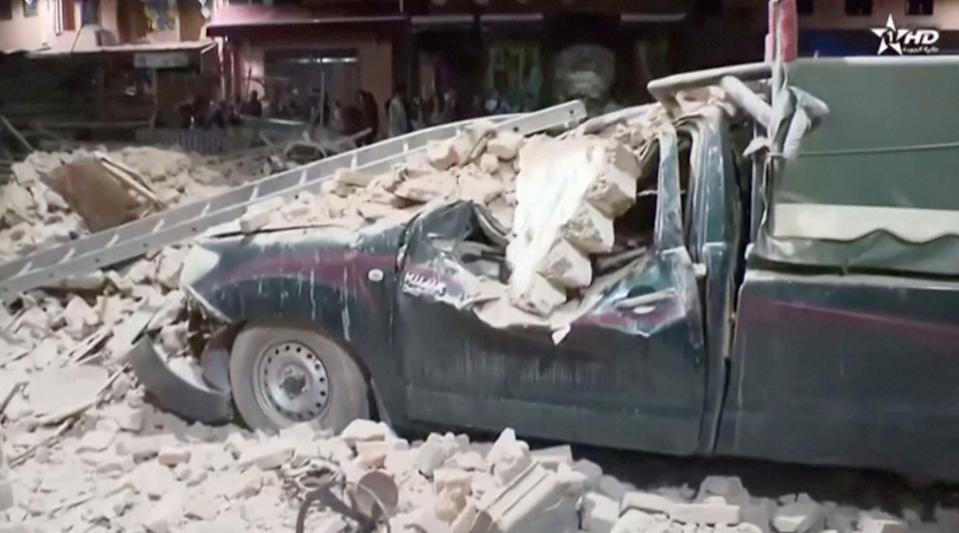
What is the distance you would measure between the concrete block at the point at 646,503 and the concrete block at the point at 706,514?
0.12 feet

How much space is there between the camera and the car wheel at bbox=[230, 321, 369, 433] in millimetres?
4895

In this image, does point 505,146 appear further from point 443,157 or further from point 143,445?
point 143,445

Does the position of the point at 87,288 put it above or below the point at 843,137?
below

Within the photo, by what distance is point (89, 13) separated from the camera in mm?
8102

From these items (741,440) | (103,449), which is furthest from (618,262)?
(103,449)

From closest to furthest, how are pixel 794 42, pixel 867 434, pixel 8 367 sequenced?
pixel 867 434 < pixel 794 42 < pixel 8 367

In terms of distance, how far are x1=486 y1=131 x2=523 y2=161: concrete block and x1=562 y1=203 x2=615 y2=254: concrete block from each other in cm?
115

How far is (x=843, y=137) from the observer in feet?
13.9

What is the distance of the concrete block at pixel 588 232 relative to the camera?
451 cm

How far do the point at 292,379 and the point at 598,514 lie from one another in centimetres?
151

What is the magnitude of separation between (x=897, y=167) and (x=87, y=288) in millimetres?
4368

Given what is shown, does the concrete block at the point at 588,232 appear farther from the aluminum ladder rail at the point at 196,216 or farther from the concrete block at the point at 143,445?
the concrete block at the point at 143,445

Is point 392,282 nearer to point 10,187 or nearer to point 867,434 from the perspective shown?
point 867,434

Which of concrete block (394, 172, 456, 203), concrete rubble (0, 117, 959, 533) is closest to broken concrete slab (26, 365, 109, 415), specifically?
concrete rubble (0, 117, 959, 533)
